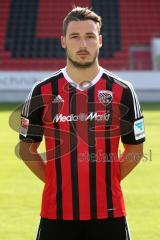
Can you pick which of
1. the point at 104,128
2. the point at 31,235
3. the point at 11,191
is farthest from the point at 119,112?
the point at 11,191

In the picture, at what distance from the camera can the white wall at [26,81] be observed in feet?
65.6

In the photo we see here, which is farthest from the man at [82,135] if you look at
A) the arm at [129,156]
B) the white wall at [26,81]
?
the white wall at [26,81]

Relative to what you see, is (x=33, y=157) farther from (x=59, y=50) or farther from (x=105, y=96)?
(x=59, y=50)

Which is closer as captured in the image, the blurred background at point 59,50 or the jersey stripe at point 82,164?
the jersey stripe at point 82,164

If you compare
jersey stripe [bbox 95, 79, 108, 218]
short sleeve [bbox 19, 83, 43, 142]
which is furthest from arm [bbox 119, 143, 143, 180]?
short sleeve [bbox 19, 83, 43, 142]

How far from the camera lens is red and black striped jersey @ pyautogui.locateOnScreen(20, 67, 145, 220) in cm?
271

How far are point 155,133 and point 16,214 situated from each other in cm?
686

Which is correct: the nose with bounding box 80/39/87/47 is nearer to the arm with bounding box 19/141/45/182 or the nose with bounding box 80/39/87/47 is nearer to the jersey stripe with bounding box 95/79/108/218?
the jersey stripe with bounding box 95/79/108/218

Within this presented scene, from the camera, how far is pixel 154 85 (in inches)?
795

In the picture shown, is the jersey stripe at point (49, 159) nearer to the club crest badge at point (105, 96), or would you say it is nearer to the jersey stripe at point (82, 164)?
the jersey stripe at point (82, 164)

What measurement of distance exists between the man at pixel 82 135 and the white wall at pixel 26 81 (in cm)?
1726

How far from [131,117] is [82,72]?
356 mm

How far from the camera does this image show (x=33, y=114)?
2.81m

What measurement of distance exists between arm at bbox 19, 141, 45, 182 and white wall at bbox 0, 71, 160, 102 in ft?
56.0
